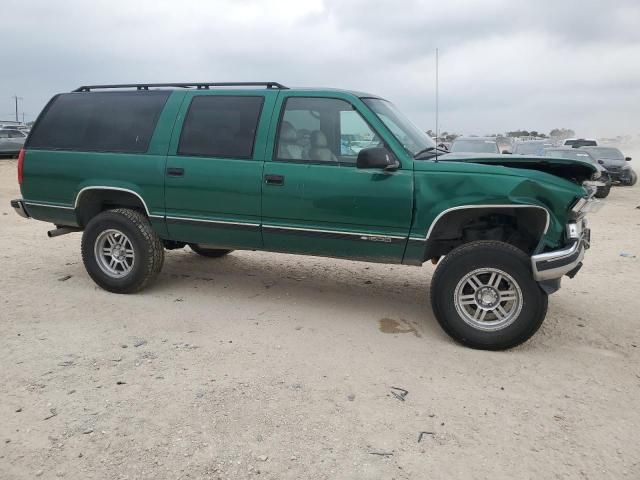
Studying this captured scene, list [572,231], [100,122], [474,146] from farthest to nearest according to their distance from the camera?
[474,146] → [100,122] → [572,231]

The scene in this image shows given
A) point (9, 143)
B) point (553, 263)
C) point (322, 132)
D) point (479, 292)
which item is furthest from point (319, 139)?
point (9, 143)

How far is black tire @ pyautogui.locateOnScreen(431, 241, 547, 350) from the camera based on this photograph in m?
4.12

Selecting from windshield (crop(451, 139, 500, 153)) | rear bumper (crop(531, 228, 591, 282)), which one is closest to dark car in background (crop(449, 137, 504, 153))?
windshield (crop(451, 139, 500, 153))

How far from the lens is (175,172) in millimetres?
5102

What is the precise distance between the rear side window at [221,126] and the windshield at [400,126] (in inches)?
41.5

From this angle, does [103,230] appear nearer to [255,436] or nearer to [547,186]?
[255,436]

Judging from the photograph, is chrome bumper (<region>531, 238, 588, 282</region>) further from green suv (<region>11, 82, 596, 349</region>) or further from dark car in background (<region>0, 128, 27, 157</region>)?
dark car in background (<region>0, 128, 27, 157</region>)

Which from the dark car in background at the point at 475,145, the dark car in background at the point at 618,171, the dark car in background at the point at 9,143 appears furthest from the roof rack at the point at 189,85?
the dark car in background at the point at 9,143

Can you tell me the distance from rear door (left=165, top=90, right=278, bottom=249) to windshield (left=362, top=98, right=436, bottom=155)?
3.06 feet

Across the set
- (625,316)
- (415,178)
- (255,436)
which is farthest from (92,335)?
(625,316)

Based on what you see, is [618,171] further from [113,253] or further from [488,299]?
[113,253]

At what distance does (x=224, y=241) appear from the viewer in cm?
516

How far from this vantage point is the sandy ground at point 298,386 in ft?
9.27

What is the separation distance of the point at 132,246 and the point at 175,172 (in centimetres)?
89
